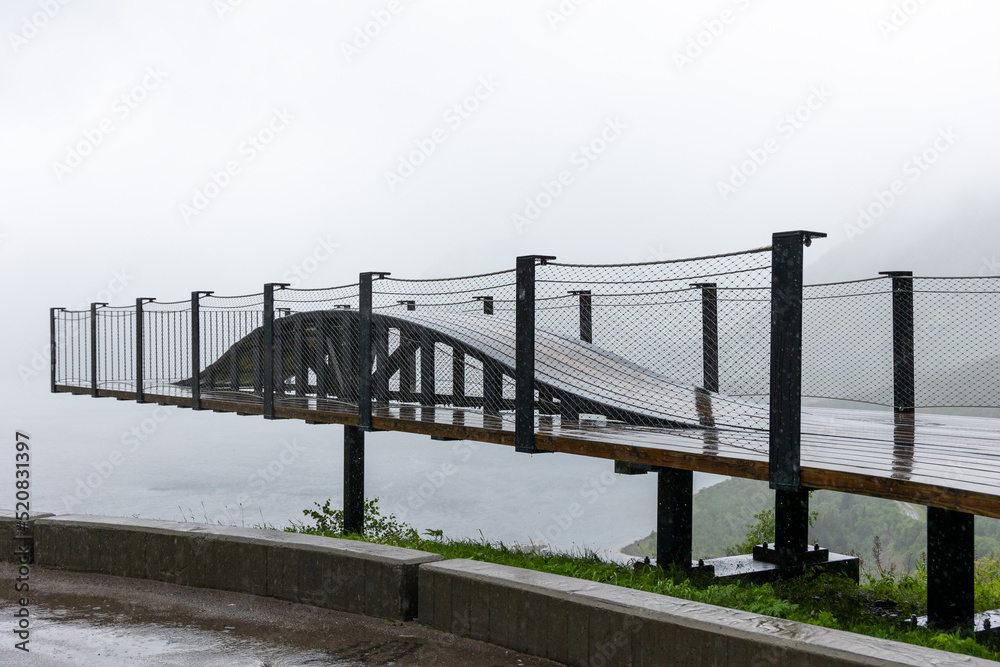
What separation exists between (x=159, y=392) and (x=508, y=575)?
425 inches

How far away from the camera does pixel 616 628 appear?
4297mm

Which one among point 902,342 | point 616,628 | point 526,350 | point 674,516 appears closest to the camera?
point 616,628

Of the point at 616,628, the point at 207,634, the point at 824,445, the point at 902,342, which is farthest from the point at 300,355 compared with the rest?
the point at 616,628

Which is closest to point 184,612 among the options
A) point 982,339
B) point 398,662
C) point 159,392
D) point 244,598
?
point 244,598

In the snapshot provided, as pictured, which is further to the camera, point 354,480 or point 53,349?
point 53,349

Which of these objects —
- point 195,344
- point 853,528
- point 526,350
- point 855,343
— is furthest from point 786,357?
point 853,528

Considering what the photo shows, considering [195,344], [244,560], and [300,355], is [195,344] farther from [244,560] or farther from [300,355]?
[244,560]

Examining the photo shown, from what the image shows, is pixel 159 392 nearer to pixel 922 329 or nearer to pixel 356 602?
pixel 356 602

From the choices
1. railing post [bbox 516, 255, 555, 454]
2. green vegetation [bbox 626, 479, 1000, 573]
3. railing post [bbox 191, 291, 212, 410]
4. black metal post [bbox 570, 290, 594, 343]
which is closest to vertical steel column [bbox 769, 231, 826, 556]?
railing post [bbox 516, 255, 555, 454]

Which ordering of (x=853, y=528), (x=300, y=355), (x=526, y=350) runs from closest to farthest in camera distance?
(x=526, y=350)
(x=300, y=355)
(x=853, y=528)

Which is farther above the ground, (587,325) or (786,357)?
(587,325)

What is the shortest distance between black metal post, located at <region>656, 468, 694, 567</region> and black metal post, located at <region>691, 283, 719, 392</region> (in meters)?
2.12

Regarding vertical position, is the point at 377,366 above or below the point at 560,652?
above

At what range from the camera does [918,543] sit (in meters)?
57.8
